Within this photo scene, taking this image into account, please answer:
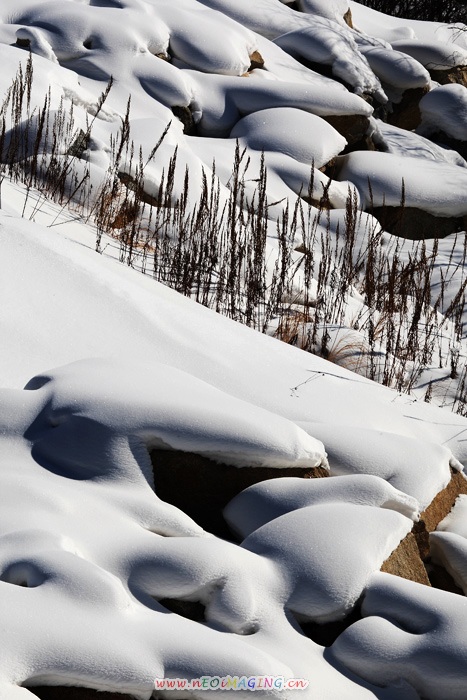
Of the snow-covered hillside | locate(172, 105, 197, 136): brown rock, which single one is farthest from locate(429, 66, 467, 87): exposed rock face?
the snow-covered hillside

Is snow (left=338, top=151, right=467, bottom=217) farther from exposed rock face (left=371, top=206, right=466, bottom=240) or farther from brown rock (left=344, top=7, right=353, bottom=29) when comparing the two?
brown rock (left=344, top=7, right=353, bottom=29)

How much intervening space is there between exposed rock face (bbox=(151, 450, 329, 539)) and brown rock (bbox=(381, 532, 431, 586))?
0.33 m

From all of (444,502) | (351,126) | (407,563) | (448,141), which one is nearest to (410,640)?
(407,563)

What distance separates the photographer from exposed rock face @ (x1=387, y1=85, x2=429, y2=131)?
818cm

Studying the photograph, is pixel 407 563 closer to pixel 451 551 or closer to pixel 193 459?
pixel 451 551

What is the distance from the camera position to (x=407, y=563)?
6.04 feet

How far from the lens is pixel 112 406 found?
1918mm

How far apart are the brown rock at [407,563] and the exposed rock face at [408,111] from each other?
680 cm

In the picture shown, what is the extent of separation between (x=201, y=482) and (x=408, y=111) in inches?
272

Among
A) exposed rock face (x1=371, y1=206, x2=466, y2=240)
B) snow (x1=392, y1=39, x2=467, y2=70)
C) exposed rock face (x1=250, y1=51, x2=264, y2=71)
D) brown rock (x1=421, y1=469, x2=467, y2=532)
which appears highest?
snow (x1=392, y1=39, x2=467, y2=70)

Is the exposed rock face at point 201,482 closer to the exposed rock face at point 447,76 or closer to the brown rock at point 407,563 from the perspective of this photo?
the brown rock at point 407,563

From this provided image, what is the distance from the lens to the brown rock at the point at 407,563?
1781mm

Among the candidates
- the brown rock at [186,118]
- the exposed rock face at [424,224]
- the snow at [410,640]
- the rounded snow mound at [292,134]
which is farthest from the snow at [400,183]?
the snow at [410,640]

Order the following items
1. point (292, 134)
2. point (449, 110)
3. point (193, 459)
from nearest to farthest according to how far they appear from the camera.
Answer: point (193, 459), point (292, 134), point (449, 110)
